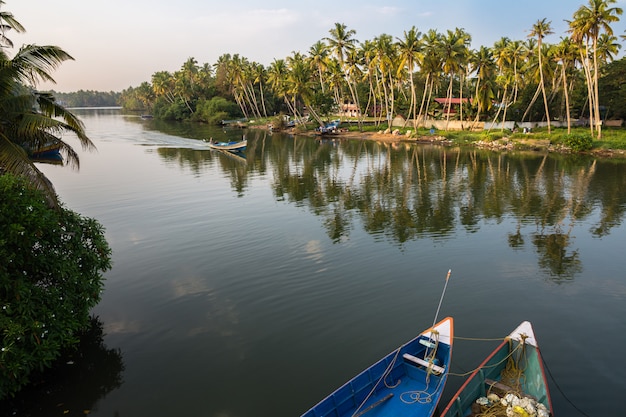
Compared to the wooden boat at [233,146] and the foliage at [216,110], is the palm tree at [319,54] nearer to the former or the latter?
the wooden boat at [233,146]

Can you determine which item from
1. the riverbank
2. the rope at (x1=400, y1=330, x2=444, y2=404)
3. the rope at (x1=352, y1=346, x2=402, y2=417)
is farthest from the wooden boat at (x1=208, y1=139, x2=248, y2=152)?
the rope at (x1=400, y1=330, x2=444, y2=404)

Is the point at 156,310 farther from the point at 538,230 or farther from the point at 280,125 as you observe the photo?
the point at 280,125

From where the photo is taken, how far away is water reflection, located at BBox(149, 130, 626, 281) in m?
27.8

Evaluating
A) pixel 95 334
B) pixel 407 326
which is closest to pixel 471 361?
pixel 407 326

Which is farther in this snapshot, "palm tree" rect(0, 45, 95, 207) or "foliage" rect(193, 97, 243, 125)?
"foliage" rect(193, 97, 243, 125)

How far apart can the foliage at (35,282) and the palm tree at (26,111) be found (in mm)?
1296

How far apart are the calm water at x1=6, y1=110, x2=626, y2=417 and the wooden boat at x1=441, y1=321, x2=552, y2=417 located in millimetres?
1732

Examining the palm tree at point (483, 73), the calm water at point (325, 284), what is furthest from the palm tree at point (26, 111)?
the palm tree at point (483, 73)

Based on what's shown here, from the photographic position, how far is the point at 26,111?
47.7 ft

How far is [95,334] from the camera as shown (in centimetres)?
1638

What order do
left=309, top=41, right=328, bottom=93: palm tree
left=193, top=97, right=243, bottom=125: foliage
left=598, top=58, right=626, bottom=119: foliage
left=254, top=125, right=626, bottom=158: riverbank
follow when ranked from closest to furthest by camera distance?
left=254, top=125, right=626, bottom=158: riverbank
left=598, top=58, right=626, bottom=119: foliage
left=309, top=41, right=328, bottom=93: palm tree
left=193, top=97, right=243, bottom=125: foliage

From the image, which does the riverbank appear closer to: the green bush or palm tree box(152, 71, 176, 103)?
the green bush

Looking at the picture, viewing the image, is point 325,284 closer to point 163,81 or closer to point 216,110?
point 216,110

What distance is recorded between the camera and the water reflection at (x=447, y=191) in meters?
27.8
